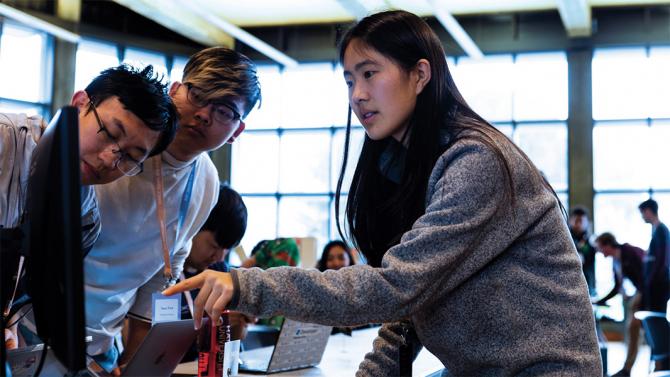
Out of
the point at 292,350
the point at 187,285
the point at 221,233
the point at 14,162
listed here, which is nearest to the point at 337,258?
the point at 221,233

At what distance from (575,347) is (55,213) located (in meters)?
0.80

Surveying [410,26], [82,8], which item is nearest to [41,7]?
[82,8]

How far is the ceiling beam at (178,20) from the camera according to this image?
915 cm

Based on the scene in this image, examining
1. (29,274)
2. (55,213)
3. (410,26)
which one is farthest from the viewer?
(410,26)

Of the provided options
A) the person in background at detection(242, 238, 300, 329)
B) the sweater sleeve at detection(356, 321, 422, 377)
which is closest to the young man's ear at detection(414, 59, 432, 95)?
the sweater sleeve at detection(356, 321, 422, 377)

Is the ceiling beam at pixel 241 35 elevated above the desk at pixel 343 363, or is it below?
above

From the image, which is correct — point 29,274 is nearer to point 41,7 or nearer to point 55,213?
point 55,213

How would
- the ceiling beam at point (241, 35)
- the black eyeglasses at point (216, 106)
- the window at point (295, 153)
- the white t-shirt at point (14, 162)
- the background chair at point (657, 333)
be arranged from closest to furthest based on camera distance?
1. the white t-shirt at point (14, 162)
2. the black eyeglasses at point (216, 106)
3. the background chair at point (657, 333)
4. the ceiling beam at point (241, 35)
5. the window at point (295, 153)

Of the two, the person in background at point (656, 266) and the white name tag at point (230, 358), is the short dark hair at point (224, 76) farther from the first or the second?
the person in background at point (656, 266)

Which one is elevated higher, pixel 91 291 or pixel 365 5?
pixel 365 5

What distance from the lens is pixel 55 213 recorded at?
100 cm

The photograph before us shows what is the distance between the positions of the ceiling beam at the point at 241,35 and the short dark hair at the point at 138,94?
22.8ft

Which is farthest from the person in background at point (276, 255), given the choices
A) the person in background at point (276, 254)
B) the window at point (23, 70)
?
the window at point (23, 70)

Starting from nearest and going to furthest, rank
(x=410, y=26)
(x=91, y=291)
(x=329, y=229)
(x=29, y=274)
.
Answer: (x=29, y=274)
(x=410, y=26)
(x=91, y=291)
(x=329, y=229)
